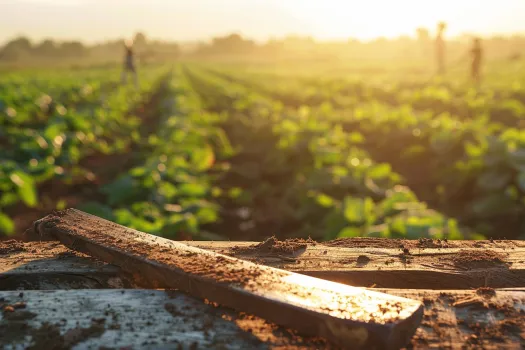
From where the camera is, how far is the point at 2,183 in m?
6.33

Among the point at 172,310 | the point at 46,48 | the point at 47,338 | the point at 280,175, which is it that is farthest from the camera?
the point at 46,48

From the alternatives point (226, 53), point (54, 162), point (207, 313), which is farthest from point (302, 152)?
point (226, 53)

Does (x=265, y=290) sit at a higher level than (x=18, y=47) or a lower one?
lower

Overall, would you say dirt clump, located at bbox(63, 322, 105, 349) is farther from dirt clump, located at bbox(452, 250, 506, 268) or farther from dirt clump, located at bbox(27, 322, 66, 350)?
dirt clump, located at bbox(452, 250, 506, 268)

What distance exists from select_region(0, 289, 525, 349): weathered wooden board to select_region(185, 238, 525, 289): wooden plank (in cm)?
19

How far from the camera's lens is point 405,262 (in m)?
1.88

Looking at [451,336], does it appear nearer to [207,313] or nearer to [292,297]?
[292,297]

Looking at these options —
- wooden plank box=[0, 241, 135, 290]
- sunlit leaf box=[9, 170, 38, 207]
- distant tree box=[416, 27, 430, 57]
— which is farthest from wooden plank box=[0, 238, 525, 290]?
distant tree box=[416, 27, 430, 57]

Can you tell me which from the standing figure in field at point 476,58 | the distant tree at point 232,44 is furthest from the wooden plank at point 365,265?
the distant tree at point 232,44

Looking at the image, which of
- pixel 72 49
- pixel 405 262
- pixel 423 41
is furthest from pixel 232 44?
pixel 405 262

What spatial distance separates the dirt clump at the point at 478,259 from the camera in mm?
1841

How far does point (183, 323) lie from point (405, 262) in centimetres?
80

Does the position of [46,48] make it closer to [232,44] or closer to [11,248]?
[232,44]

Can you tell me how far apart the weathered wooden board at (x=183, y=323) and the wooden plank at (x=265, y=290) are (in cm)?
5
